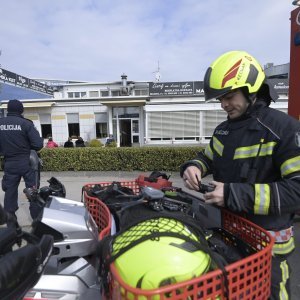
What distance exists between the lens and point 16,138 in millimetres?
4555

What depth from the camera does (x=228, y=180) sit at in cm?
178

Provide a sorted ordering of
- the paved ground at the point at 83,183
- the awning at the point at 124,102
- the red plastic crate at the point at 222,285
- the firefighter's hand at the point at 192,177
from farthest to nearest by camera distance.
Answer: the awning at the point at 124,102
the paved ground at the point at 83,183
the firefighter's hand at the point at 192,177
the red plastic crate at the point at 222,285

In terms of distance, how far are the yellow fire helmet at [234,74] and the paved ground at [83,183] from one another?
2.33 metres

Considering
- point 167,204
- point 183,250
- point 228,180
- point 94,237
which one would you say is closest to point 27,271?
point 94,237

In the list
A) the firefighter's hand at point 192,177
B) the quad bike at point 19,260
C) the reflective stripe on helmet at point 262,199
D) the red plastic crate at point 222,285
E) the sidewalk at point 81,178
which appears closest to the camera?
the red plastic crate at point 222,285

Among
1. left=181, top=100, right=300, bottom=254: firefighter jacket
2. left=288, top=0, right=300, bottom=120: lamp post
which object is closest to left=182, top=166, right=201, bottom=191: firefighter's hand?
left=181, top=100, right=300, bottom=254: firefighter jacket

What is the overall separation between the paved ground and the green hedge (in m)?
0.30

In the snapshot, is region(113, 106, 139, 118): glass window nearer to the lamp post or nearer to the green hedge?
the green hedge

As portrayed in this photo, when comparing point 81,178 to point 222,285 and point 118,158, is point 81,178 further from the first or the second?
point 222,285

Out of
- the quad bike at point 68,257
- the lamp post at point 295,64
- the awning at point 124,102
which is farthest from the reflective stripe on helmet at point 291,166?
the awning at point 124,102

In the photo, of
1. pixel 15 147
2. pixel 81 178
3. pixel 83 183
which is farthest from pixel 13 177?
pixel 81 178

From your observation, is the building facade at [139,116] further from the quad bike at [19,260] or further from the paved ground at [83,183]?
the quad bike at [19,260]

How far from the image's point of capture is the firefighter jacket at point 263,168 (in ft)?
4.67

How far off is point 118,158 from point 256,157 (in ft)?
27.1
